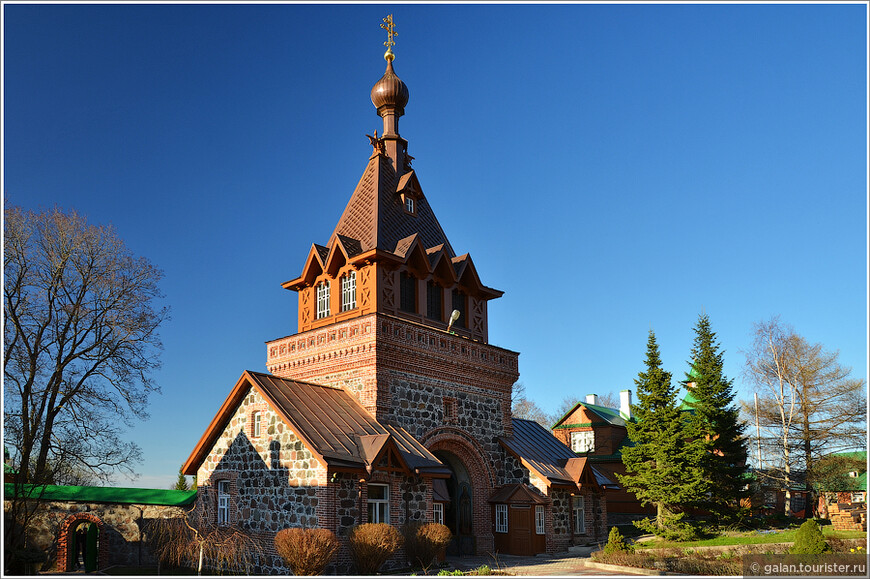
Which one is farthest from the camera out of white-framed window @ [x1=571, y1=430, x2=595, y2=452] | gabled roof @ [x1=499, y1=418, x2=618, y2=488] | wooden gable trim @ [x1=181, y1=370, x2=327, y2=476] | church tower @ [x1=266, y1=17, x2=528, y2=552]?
white-framed window @ [x1=571, y1=430, x2=595, y2=452]

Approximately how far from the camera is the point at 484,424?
25.7 m

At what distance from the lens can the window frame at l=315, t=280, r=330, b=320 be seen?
25.9 m

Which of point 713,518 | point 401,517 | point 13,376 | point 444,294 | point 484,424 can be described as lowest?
point 713,518

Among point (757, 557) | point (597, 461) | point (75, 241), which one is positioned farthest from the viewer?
point (597, 461)

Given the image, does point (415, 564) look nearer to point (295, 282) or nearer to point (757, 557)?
point (757, 557)

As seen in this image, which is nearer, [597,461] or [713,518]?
[713,518]

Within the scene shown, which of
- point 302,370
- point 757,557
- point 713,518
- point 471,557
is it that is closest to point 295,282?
point 302,370

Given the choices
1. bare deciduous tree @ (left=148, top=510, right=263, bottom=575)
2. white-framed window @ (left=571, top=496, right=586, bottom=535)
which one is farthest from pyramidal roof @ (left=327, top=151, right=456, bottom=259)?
bare deciduous tree @ (left=148, top=510, right=263, bottom=575)

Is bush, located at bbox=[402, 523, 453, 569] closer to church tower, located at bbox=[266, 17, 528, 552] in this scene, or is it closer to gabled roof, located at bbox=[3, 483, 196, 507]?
church tower, located at bbox=[266, 17, 528, 552]

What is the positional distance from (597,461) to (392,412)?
69.3ft

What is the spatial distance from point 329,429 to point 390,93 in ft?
46.7

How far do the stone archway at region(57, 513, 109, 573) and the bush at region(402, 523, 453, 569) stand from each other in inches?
375

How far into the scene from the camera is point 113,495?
22984 mm

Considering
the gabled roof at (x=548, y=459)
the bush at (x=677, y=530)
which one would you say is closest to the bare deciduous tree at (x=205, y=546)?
the gabled roof at (x=548, y=459)
